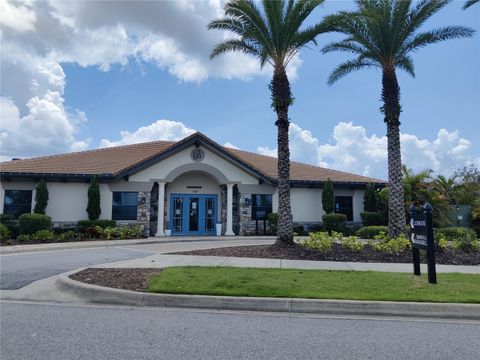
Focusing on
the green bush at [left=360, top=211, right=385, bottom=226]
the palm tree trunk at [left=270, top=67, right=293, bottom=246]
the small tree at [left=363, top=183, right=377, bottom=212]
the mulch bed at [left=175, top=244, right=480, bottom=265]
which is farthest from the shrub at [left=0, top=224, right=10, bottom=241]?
the small tree at [left=363, top=183, right=377, bottom=212]

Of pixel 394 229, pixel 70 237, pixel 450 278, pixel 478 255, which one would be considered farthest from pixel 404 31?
pixel 70 237

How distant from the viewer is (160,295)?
24.7 feet

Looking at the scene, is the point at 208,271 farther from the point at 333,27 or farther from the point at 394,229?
the point at 333,27

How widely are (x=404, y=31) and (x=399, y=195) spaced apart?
6.41m

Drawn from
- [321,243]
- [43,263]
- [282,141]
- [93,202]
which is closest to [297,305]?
[321,243]

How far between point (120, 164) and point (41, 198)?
487cm

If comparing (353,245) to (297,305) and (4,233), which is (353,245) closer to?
(297,305)

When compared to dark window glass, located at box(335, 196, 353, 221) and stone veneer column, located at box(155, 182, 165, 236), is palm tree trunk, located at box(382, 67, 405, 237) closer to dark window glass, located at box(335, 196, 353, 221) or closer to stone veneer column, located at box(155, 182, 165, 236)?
dark window glass, located at box(335, 196, 353, 221)

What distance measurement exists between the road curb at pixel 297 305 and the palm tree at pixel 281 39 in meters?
7.48

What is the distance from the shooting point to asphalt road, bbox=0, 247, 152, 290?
9680 mm

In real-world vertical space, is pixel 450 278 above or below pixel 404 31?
below

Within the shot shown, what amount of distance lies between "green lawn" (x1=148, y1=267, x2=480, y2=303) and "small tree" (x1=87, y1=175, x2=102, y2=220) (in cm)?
1305

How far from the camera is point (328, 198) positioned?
24312 mm

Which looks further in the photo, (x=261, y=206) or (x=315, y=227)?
(x=315, y=227)
